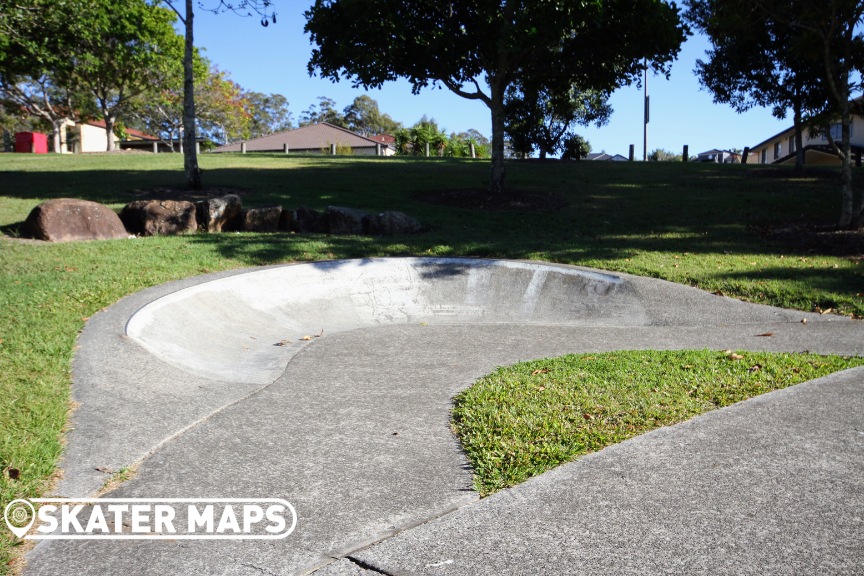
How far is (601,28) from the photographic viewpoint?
16.7 meters

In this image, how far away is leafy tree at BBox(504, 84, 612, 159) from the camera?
2873cm

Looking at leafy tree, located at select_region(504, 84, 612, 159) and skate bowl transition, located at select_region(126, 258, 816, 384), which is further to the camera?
leafy tree, located at select_region(504, 84, 612, 159)

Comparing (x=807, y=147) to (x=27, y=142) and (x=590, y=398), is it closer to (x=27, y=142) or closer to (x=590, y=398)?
(x=590, y=398)

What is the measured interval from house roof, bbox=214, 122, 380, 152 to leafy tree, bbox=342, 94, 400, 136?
59.5 feet

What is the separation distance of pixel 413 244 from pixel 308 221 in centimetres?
273

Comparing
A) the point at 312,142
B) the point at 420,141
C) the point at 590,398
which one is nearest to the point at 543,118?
the point at 420,141

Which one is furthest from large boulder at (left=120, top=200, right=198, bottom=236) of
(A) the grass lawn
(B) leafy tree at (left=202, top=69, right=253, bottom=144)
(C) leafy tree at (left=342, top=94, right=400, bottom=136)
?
(C) leafy tree at (left=342, top=94, right=400, bottom=136)

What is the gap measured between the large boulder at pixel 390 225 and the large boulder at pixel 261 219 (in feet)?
6.24

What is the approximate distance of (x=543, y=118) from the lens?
33.2m

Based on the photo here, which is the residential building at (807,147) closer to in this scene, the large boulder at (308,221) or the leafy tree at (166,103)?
the large boulder at (308,221)

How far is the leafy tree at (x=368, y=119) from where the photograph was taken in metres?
89.5

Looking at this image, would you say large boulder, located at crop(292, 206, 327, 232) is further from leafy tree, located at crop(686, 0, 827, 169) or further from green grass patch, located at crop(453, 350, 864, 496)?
leafy tree, located at crop(686, 0, 827, 169)

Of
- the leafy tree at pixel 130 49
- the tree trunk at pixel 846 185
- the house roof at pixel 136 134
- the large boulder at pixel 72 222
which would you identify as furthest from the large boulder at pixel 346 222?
the house roof at pixel 136 134

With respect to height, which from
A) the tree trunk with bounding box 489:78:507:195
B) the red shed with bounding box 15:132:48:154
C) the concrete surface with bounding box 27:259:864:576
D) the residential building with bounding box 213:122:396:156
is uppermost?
the residential building with bounding box 213:122:396:156
